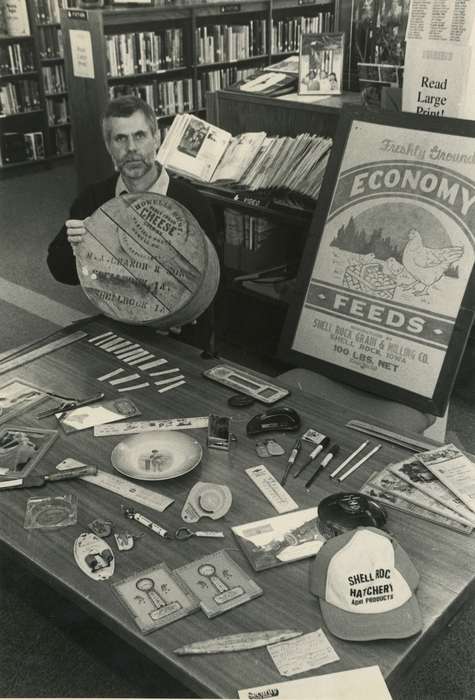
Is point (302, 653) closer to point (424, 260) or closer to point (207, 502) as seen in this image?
point (207, 502)

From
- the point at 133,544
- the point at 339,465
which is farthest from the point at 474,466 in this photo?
the point at 133,544

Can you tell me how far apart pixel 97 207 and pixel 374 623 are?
1736mm

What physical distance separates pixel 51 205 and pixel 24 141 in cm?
119

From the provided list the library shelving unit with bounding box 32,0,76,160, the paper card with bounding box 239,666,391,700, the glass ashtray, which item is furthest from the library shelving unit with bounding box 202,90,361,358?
the library shelving unit with bounding box 32,0,76,160

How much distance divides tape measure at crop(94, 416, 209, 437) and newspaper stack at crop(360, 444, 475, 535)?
44cm

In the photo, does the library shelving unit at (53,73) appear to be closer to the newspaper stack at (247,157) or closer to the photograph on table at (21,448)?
the newspaper stack at (247,157)

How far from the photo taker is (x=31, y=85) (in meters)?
6.41

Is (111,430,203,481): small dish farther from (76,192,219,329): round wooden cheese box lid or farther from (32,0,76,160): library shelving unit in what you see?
(32,0,76,160): library shelving unit

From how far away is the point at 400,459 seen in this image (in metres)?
1.56

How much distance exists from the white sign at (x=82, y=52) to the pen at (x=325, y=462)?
4040 millimetres

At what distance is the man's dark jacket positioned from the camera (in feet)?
7.87

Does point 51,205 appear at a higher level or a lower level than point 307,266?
lower

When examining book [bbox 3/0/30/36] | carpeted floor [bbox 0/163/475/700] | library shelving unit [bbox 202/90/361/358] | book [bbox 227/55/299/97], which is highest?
book [bbox 3/0/30/36]

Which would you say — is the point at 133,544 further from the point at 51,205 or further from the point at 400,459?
the point at 51,205
